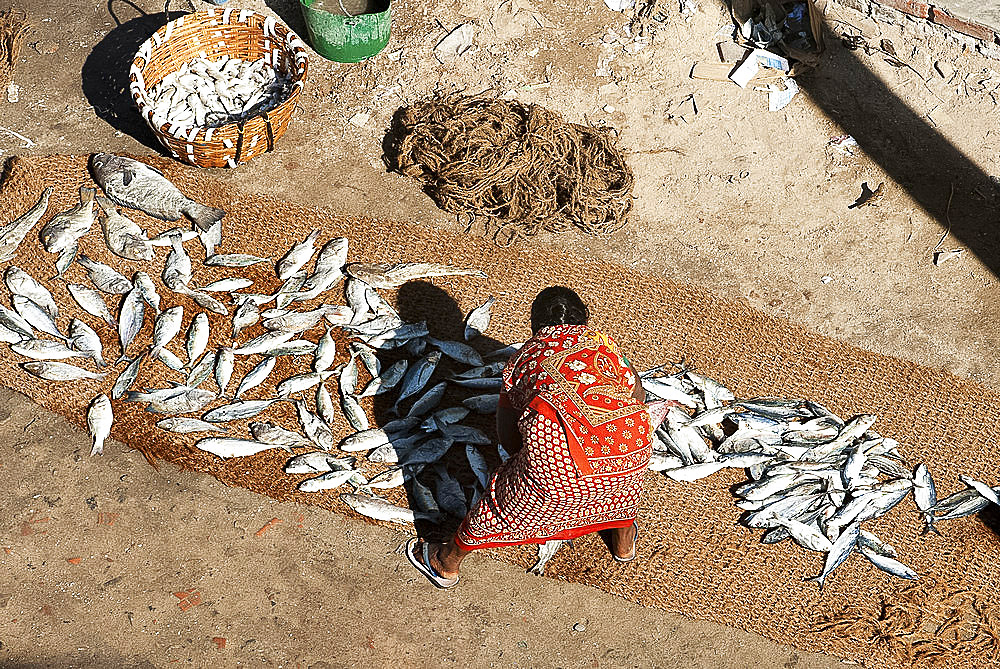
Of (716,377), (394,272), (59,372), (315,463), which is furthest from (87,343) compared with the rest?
(716,377)

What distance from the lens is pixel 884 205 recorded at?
5.26m

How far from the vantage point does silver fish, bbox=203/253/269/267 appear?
4600mm

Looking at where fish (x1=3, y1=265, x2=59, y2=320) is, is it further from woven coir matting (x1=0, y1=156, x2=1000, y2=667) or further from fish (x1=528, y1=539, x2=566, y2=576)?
fish (x1=528, y1=539, x2=566, y2=576)

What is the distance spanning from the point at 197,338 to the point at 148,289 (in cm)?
43

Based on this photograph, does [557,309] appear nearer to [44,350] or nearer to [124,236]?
[124,236]

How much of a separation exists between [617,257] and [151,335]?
2545mm

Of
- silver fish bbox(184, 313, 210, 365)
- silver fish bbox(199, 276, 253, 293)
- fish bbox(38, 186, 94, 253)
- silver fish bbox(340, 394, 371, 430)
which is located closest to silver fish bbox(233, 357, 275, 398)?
silver fish bbox(184, 313, 210, 365)

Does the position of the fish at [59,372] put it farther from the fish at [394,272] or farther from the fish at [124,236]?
the fish at [394,272]

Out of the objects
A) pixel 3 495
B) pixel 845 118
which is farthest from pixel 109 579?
pixel 845 118

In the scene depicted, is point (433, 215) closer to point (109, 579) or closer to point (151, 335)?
point (151, 335)

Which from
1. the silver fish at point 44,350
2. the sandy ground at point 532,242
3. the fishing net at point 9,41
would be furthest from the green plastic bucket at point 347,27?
the silver fish at point 44,350

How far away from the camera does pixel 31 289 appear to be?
4414 mm

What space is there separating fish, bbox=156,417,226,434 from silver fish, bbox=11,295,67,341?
0.75 metres

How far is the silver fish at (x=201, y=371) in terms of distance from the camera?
4.18m
